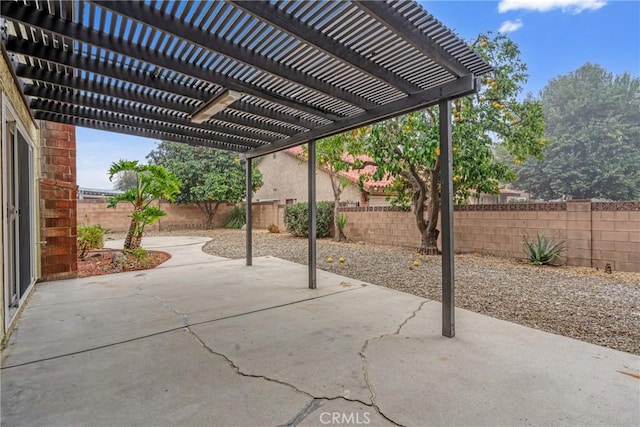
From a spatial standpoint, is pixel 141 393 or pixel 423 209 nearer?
pixel 141 393

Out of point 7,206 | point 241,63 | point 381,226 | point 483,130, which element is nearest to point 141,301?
point 7,206

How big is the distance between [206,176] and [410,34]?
1420 centimetres

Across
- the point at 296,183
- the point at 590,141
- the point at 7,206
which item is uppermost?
the point at 590,141

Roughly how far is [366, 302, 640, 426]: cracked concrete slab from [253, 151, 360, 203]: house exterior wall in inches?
425

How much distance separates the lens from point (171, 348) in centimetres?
262

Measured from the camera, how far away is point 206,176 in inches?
590

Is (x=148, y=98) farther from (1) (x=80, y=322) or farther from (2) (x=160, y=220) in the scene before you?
(2) (x=160, y=220)

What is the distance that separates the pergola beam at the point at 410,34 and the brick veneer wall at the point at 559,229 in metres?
5.06

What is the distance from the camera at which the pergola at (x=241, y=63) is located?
2098mm

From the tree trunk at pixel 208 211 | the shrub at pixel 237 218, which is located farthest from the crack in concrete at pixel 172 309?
the tree trunk at pixel 208 211

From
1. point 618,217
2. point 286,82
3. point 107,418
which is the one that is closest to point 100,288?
point 107,418

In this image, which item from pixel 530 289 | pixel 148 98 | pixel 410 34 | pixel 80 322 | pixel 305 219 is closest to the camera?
pixel 410 34

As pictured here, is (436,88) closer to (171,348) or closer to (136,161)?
(171,348)

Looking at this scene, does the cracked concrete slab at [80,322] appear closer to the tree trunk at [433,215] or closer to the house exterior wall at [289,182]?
the tree trunk at [433,215]
